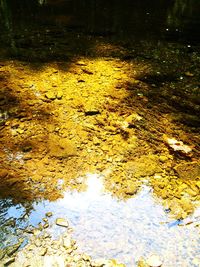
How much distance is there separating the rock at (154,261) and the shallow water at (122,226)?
3 centimetres

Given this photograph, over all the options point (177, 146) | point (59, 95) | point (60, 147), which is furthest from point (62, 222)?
point (59, 95)

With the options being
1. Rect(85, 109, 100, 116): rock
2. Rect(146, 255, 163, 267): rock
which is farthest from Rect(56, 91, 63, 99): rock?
Rect(146, 255, 163, 267): rock

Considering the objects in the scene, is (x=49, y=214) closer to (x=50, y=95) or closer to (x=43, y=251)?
(x=43, y=251)

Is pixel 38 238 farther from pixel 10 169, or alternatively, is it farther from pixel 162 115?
pixel 162 115

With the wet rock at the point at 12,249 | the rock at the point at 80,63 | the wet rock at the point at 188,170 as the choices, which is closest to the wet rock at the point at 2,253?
the wet rock at the point at 12,249

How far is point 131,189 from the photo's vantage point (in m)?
2.56

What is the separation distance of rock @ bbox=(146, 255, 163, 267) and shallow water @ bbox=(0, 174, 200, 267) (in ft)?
0.11

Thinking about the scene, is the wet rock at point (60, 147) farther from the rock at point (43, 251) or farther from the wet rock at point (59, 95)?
the rock at point (43, 251)

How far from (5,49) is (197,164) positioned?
11.9 feet

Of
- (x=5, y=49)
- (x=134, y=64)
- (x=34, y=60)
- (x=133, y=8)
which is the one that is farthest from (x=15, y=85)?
(x=133, y=8)

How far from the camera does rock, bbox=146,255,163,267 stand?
6.52 feet

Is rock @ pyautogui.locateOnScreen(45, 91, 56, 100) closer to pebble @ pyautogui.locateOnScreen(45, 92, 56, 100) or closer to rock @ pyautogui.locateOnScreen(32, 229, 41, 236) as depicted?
pebble @ pyautogui.locateOnScreen(45, 92, 56, 100)

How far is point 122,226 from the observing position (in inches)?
87.8

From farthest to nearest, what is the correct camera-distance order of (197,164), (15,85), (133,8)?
1. (133,8)
2. (15,85)
3. (197,164)
